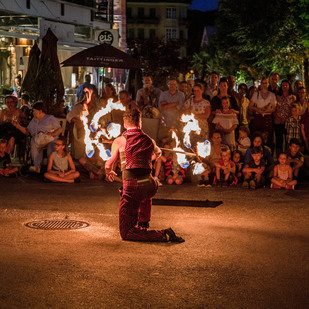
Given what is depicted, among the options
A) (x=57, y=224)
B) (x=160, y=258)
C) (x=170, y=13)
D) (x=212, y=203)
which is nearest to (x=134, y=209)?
(x=160, y=258)

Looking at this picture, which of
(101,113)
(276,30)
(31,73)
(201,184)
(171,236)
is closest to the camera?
(171,236)

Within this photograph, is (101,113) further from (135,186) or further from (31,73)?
(31,73)

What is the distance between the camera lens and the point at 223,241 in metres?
7.96

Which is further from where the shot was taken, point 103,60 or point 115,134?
point 103,60

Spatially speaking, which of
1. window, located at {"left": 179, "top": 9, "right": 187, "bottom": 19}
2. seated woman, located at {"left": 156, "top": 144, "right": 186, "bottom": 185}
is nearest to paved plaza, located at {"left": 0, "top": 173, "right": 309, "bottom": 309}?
seated woman, located at {"left": 156, "top": 144, "right": 186, "bottom": 185}

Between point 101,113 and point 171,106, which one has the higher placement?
point 171,106

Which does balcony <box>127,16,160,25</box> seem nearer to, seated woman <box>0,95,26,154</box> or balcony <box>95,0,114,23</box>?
balcony <box>95,0,114,23</box>

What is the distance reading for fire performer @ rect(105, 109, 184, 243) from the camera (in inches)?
310

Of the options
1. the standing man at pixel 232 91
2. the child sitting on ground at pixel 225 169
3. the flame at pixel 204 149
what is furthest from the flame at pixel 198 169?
the standing man at pixel 232 91

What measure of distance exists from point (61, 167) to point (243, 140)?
3.73 metres

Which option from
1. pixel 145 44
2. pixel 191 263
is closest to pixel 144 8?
pixel 145 44

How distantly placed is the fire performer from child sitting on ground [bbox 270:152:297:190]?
478 centimetres

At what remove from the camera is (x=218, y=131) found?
13383mm

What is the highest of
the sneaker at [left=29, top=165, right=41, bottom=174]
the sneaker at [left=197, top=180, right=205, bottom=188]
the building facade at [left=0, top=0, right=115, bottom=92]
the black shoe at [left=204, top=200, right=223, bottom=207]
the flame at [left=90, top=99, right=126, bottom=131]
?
the building facade at [left=0, top=0, right=115, bottom=92]
